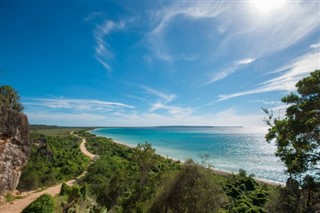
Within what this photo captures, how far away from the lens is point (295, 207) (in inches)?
605

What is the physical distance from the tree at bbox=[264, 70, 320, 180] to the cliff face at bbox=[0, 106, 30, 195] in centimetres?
2043

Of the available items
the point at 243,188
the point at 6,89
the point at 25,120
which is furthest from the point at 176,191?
the point at 243,188

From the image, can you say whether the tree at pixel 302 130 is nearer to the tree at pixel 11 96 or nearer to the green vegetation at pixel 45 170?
the tree at pixel 11 96

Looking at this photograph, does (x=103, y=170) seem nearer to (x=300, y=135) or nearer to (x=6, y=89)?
(x=6, y=89)

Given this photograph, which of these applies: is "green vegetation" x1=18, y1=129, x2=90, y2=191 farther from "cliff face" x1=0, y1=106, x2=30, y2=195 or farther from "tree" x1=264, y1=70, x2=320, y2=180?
"tree" x1=264, y1=70, x2=320, y2=180

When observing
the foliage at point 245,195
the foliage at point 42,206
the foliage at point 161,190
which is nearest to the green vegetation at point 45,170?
the foliage at point 161,190

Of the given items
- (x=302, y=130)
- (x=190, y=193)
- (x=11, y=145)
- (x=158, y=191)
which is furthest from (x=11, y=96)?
(x=302, y=130)

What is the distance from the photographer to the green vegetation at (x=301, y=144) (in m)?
13.4

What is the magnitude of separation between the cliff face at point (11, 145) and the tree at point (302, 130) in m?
20.4

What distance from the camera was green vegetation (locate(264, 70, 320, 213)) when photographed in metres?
13.4

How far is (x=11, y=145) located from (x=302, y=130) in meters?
22.0

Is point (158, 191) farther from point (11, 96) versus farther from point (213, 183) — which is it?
point (11, 96)

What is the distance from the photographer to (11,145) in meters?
20.7

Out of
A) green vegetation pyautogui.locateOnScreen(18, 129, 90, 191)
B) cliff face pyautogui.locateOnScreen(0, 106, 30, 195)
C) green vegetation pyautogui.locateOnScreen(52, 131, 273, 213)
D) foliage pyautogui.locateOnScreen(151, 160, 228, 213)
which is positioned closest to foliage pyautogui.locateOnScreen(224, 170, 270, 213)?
green vegetation pyautogui.locateOnScreen(52, 131, 273, 213)
